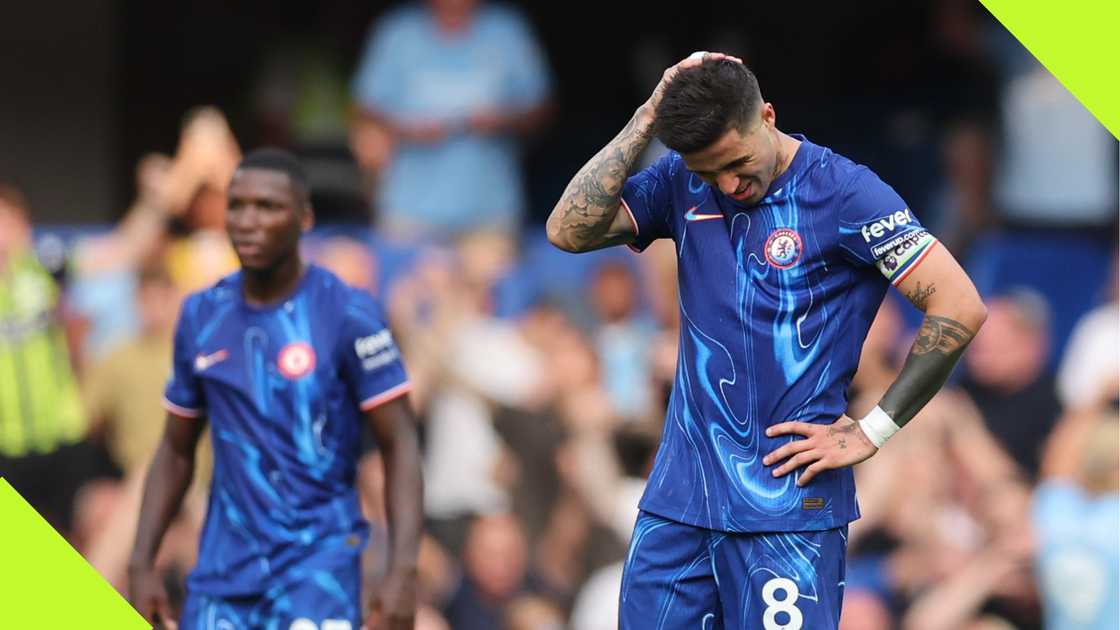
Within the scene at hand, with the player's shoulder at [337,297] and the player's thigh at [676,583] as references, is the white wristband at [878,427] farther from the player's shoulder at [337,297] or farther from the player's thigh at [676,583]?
the player's shoulder at [337,297]

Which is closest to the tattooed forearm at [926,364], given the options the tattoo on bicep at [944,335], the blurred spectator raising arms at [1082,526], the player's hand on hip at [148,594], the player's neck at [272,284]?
the tattoo on bicep at [944,335]

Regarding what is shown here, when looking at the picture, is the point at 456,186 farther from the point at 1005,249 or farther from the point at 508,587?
the point at 1005,249

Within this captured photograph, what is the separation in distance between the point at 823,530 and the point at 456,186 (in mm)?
5491

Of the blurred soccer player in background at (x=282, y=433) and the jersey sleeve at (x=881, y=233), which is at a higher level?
the jersey sleeve at (x=881, y=233)

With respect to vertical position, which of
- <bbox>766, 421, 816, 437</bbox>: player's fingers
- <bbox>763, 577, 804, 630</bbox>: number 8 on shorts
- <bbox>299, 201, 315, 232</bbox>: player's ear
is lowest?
<bbox>763, 577, 804, 630</bbox>: number 8 on shorts

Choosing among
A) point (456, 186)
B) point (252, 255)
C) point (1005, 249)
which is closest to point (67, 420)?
point (456, 186)

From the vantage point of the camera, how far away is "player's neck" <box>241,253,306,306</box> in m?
5.89

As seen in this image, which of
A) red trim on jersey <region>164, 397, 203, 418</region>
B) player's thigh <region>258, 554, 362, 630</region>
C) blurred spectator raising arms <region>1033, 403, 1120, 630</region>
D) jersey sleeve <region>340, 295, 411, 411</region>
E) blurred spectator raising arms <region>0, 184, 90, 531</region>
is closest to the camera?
player's thigh <region>258, 554, 362, 630</region>

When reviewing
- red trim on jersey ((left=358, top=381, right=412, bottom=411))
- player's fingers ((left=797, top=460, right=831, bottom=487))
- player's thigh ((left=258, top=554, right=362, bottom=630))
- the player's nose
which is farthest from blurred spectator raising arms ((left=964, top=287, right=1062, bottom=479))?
the player's nose

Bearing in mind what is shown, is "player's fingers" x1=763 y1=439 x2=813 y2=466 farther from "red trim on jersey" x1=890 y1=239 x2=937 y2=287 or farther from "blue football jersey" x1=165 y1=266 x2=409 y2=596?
"blue football jersey" x1=165 y1=266 x2=409 y2=596

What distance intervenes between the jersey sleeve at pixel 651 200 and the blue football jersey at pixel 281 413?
1.30 m

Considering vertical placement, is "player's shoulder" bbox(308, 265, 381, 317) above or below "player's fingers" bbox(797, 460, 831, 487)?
above

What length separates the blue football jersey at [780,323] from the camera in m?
4.67

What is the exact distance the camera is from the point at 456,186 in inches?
390
